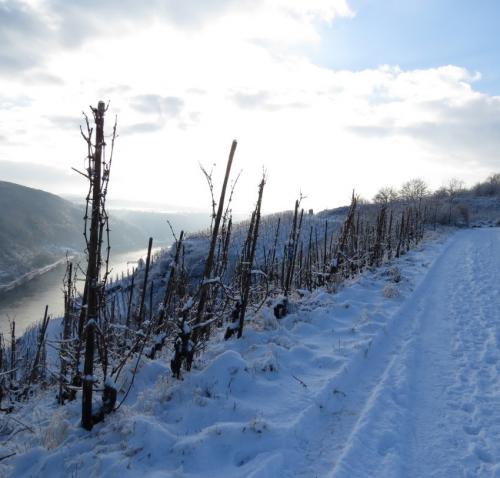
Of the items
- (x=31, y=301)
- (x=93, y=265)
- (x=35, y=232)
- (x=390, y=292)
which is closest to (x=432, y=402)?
(x=93, y=265)

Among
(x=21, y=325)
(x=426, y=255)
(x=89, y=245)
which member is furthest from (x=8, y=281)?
(x=89, y=245)

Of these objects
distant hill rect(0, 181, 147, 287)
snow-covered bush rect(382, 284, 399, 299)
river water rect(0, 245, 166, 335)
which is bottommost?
river water rect(0, 245, 166, 335)

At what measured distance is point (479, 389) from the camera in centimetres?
449

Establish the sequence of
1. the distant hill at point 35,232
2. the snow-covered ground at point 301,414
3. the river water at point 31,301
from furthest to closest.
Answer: the distant hill at point 35,232
the river water at point 31,301
the snow-covered ground at point 301,414

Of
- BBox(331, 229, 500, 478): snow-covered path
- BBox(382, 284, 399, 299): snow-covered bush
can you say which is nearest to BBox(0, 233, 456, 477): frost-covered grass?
BBox(331, 229, 500, 478): snow-covered path

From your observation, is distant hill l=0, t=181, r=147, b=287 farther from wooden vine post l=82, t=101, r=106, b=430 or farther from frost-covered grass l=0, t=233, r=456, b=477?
wooden vine post l=82, t=101, r=106, b=430

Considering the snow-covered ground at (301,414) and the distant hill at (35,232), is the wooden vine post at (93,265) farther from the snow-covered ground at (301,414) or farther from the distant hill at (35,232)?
the distant hill at (35,232)

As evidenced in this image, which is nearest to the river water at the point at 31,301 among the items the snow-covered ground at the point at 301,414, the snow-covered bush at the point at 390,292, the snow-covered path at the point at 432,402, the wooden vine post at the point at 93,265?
the snow-covered bush at the point at 390,292

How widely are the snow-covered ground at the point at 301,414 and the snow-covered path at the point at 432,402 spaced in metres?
0.01

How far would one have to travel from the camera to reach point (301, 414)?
380cm

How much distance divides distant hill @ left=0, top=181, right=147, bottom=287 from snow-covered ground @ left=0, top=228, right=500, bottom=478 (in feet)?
249

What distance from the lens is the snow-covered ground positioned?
10.4ft

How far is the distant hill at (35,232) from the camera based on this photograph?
294ft

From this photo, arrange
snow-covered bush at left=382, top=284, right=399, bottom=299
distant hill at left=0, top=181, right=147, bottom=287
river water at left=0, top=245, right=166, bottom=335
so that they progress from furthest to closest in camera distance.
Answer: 1. distant hill at left=0, top=181, right=147, bottom=287
2. river water at left=0, top=245, right=166, bottom=335
3. snow-covered bush at left=382, top=284, right=399, bottom=299
